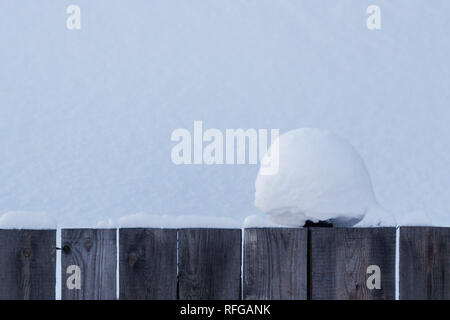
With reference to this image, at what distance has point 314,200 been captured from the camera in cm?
198

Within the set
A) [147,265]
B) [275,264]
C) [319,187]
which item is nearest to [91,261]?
[147,265]

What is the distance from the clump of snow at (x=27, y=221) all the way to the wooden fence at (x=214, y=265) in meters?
0.02

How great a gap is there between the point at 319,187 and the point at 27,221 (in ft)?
3.38

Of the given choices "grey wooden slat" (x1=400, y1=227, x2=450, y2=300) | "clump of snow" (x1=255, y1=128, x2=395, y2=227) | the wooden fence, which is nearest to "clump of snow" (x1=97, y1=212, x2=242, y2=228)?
the wooden fence

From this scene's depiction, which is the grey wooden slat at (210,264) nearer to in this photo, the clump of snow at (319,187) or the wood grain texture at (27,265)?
the clump of snow at (319,187)

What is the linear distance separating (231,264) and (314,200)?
367 mm

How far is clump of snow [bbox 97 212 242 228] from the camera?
197cm

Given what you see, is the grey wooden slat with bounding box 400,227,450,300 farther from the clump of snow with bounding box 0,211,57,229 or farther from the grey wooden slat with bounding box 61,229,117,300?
the clump of snow with bounding box 0,211,57,229

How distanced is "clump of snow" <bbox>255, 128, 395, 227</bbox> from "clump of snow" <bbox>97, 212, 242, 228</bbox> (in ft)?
0.55

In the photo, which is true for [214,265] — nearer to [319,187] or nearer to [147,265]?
[147,265]

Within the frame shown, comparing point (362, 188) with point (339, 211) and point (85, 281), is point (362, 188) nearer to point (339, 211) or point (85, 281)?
point (339, 211)

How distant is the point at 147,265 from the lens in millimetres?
1945

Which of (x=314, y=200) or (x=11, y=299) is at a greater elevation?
(x=314, y=200)
